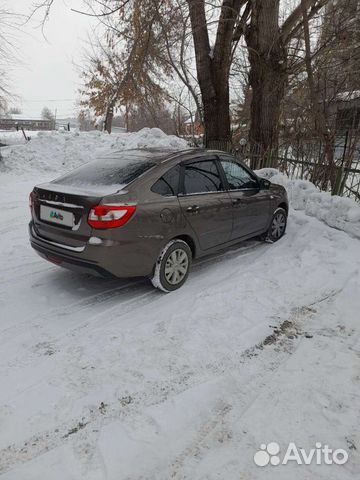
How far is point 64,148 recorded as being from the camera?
16.5 meters

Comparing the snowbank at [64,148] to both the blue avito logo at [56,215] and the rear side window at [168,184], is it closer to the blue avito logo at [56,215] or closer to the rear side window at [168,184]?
the rear side window at [168,184]

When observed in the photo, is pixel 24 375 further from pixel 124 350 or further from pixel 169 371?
pixel 169 371

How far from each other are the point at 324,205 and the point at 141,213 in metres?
4.64

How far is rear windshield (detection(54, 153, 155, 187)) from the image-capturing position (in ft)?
13.8

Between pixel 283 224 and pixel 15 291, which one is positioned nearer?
pixel 15 291

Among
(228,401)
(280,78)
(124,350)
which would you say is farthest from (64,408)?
(280,78)

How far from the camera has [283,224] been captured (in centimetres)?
669

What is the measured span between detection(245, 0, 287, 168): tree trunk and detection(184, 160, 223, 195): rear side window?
5217 millimetres

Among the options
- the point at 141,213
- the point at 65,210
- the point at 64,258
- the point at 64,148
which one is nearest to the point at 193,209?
the point at 141,213

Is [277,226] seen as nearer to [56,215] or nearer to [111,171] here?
[111,171]

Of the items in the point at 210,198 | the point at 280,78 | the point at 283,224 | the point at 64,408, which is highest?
the point at 280,78

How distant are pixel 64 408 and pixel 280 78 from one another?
32.0 feet

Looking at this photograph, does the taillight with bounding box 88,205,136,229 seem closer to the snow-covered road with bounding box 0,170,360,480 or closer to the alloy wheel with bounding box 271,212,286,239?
the snow-covered road with bounding box 0,170,360,480

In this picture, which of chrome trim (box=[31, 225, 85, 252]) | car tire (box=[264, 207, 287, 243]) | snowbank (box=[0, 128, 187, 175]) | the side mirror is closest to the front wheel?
car tire (box=[264, 207, 287, 243])
